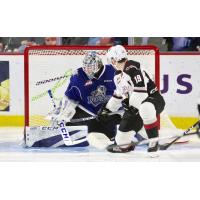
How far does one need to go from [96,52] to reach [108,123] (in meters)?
0.41

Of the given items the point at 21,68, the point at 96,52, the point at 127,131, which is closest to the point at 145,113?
the point at 127,131

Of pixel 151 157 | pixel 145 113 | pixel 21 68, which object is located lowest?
pixel 151 157

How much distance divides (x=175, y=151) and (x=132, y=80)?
47 cm

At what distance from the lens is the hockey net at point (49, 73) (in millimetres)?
4020

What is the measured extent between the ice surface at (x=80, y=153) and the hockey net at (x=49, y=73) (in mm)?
140

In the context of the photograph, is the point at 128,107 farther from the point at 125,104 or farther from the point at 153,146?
the point at 153,146

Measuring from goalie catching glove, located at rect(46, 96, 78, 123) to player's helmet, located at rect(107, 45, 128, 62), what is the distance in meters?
0.35

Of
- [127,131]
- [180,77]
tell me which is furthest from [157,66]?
[127,131]

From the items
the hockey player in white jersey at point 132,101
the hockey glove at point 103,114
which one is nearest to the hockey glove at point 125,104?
the hockey player in white jersey at point 132,101

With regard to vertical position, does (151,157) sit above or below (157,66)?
below

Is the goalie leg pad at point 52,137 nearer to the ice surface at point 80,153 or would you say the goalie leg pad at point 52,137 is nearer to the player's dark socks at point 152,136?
the ice surface at point 80,153

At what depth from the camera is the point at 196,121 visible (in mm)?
4023

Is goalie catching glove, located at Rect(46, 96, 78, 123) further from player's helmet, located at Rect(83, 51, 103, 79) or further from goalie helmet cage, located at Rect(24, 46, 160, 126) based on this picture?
player's helmet, located at Rect(83, 51, 103, 79)
